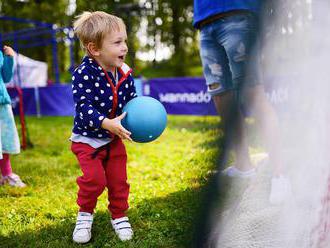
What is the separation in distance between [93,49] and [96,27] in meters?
0.11

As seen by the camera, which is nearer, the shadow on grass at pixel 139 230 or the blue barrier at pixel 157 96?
the shadow on grass at pixel 139 230

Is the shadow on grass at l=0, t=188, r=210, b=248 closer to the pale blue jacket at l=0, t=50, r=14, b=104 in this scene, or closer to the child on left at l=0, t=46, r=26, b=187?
the child on left at l=0, t=46, r=26, b=187

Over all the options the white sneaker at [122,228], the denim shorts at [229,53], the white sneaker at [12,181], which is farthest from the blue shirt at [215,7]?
the white sneaker at [12,181]

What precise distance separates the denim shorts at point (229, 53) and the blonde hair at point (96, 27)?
0.66 m

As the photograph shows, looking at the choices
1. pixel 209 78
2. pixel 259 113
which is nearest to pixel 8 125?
pixel 209 78

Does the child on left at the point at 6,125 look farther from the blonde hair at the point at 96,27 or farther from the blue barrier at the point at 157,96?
the blue barrier at the point at 157,96

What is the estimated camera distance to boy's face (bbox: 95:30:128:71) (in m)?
2.06

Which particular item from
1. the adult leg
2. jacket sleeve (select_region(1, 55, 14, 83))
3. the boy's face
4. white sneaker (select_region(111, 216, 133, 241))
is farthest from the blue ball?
jacket sleeve (select_region(1, 55, 14, 83))

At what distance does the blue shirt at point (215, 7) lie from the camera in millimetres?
2365

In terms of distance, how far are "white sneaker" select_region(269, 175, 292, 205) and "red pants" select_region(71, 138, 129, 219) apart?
0.77m

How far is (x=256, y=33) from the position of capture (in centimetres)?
158

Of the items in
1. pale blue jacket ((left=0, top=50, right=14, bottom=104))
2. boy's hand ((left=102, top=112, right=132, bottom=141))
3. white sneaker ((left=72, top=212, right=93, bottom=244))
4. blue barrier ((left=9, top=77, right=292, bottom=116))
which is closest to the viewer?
boy's hand ((left=102, top=112, right=132, bottom=141))


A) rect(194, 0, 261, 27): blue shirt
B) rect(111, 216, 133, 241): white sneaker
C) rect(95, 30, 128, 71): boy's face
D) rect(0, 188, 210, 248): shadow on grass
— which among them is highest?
rect(194, 0, 261, 27): blue shirt

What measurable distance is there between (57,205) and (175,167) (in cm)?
131
